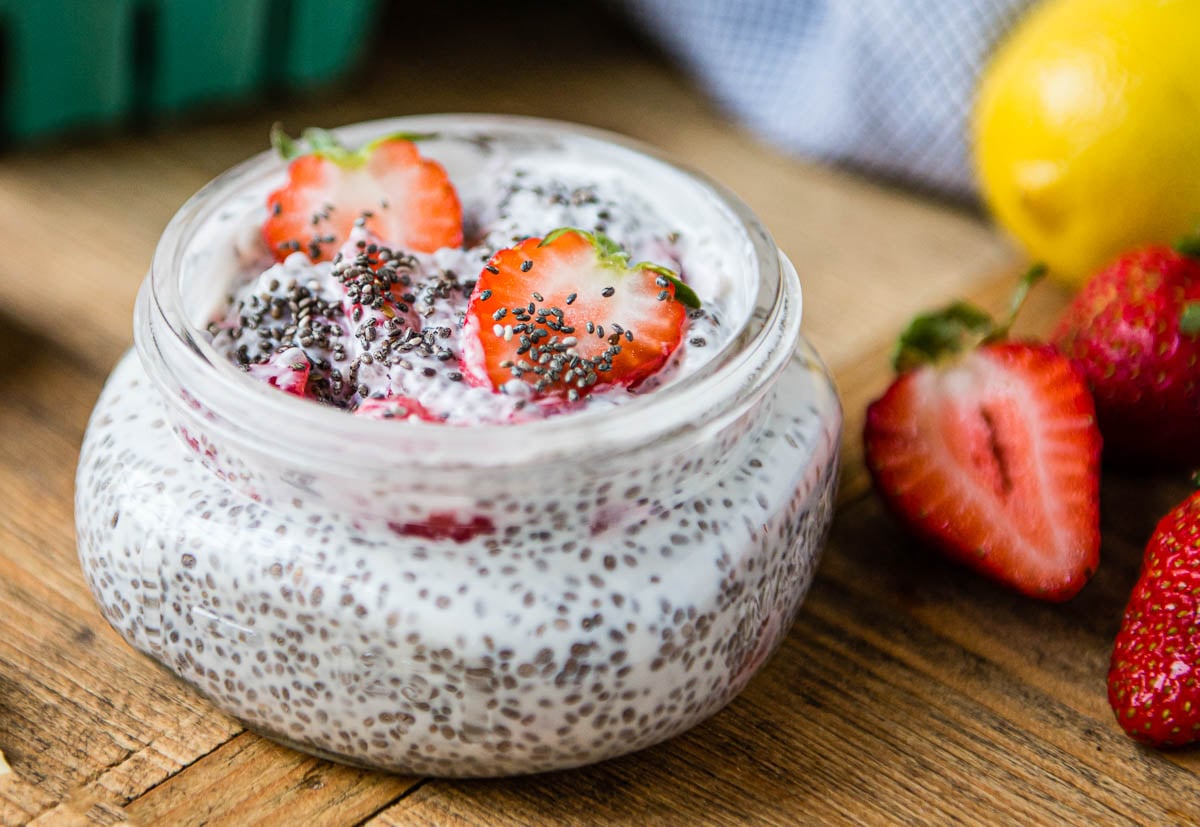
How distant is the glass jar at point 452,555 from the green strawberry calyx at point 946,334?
210 mm

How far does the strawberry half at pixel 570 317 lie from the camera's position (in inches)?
27.8

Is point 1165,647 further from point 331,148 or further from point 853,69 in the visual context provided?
point 853,69

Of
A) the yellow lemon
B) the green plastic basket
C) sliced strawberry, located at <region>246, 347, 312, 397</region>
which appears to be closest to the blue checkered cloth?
the yellow lemon

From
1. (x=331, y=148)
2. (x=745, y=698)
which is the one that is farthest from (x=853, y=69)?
(x=745, y=698)

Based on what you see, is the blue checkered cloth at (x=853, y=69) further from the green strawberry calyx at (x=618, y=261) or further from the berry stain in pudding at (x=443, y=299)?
Answer: the green strawberry calyx at (x=618, y=261)

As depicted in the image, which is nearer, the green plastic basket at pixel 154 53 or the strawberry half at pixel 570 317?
the strawberry half at pixel 570 317

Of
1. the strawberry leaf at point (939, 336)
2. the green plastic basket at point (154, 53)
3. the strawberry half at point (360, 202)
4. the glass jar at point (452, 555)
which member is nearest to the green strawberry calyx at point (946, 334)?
the strawberry leaf at point (939, 336)

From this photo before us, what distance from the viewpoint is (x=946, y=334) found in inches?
36.8

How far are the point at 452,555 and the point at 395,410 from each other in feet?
0.28

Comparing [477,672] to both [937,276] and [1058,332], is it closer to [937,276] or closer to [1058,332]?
[1058,332]

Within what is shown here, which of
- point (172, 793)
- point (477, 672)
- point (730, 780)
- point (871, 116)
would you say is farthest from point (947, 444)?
point (871, 116)

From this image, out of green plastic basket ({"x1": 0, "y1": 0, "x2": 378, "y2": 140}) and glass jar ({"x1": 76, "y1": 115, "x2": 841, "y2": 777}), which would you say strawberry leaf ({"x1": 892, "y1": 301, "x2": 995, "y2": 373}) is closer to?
glass jar ({"x1": 76, "y1": 115, "x2": 841, "y2": 777})

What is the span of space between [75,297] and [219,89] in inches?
16.8

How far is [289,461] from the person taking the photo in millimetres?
647
